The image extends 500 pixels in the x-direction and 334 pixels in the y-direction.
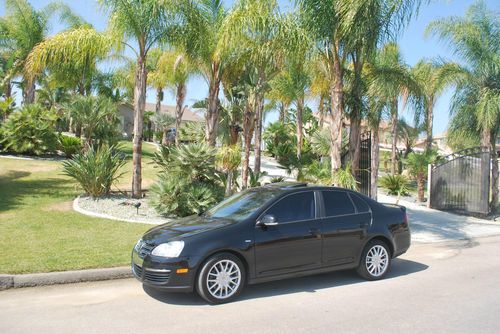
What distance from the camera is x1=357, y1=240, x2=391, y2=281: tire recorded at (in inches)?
277

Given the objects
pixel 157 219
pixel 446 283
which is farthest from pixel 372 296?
pixel 157 219

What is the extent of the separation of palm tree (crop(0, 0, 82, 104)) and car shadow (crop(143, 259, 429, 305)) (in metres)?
22.2

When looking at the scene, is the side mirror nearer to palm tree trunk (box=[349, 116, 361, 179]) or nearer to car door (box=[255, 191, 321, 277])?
car door (box=[255, 191, 321, 277])

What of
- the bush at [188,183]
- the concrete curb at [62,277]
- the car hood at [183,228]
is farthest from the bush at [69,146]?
the car hood at [183,228]

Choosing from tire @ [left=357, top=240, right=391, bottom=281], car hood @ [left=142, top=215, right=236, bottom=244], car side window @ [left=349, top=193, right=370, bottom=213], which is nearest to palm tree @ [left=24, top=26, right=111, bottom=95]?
car hood @ [left=142, top=215, right=236, bottom=244]

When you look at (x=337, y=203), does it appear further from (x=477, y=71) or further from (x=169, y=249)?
(x=477, y=71)

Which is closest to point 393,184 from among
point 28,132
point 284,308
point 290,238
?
point 290,238

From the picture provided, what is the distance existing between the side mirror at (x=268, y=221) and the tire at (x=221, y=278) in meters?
0.58

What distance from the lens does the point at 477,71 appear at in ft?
52.9

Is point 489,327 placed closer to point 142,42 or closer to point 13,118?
point 142,42

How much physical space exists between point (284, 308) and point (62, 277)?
3.28m

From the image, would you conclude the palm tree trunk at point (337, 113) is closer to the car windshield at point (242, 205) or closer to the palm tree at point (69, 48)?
the car windshield at point (242, 205)

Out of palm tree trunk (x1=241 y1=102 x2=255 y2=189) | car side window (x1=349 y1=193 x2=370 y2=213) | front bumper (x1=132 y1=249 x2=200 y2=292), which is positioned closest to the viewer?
front bumper (x1=132 y1=249 x2=200 y2=292)

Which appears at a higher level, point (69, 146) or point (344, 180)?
point (69, 146)
